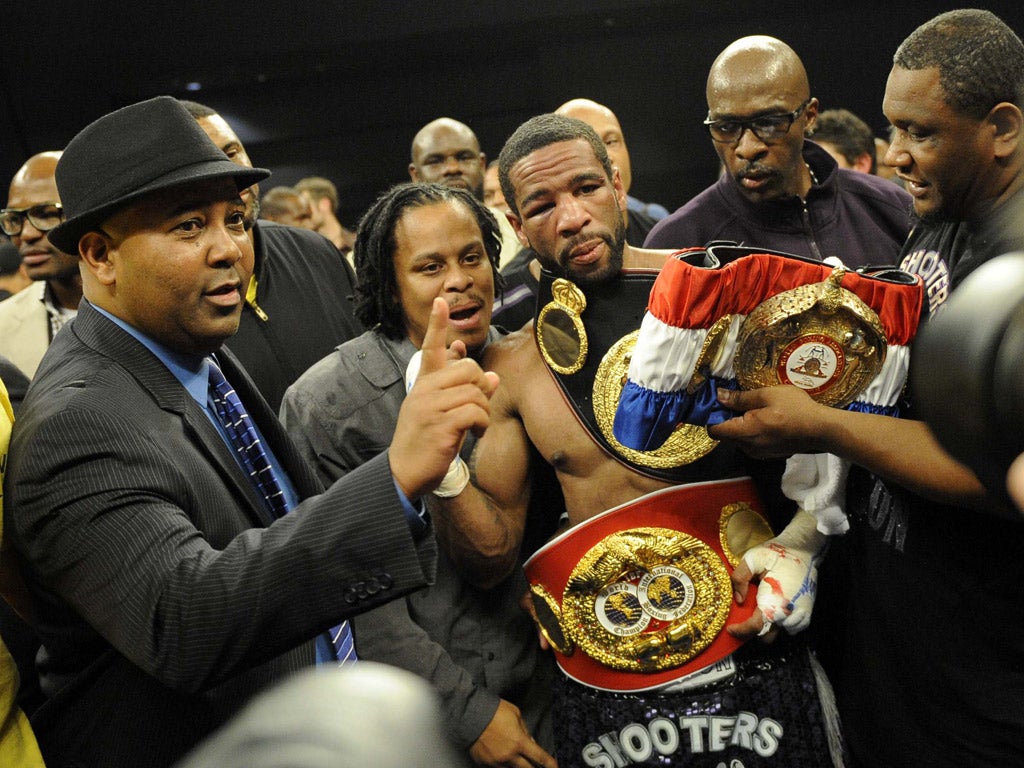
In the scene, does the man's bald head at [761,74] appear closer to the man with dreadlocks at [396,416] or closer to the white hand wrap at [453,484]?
the man with dreadlocks at [396,416]

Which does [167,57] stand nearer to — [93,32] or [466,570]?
[93,32]

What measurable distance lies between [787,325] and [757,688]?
2.19 ft

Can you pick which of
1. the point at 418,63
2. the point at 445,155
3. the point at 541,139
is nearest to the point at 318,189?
the point at 418,63

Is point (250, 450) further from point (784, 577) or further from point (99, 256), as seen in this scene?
point (784, 577)

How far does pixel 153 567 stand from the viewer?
1113mm

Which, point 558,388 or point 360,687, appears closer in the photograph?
point 360,687

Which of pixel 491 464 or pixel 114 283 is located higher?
pixel 114 283

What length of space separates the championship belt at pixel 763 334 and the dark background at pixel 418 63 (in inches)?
190

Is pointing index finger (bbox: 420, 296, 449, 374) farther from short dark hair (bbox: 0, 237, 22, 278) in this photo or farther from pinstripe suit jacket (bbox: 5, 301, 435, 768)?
short dark hair (bbox: 0, 237, 22, 278)

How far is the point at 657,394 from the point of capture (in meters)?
1.45

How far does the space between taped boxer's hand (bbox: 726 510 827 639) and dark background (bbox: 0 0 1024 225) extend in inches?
189

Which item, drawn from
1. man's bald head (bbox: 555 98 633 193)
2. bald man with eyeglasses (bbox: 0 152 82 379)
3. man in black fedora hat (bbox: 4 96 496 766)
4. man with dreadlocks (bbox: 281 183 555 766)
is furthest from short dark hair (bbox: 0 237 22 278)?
man in black fedora hat (bbox: 4 96 496 766)

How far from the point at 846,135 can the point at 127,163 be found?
3305 mm

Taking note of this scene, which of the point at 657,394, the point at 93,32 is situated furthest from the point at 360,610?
the point at 93,32
